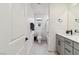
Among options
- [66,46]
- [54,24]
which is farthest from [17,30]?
[54,24]

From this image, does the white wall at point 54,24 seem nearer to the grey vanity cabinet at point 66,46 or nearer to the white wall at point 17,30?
the grey vanity cabinet at point 66,46

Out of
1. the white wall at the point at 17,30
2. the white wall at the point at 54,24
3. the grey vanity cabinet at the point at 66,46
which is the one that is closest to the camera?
the white wall at the point at 17,30

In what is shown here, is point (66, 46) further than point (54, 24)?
No

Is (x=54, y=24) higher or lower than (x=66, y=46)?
higher

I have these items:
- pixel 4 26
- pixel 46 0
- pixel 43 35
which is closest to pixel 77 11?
pixel 46 0

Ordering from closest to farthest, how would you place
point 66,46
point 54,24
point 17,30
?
point 17,30 < point 66,46 < point 54,24

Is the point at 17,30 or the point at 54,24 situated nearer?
the point at 17,30

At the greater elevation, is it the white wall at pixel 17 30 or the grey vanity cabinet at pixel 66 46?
the white wall at pixel 17 30

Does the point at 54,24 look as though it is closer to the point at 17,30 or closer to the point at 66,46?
the point at 66,46

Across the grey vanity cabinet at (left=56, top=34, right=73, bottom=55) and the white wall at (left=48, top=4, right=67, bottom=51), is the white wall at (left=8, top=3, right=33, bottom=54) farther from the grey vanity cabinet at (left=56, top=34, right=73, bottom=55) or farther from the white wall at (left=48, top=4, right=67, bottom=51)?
the white wall at (left=48, top=4, right=67, bottom=51)

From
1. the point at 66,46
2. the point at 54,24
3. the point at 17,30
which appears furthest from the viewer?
the point at 54,24

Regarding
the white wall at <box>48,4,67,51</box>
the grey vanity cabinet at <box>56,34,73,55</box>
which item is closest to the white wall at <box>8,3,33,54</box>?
the grey vanity cabinet at <box>56,34,73,55</box>

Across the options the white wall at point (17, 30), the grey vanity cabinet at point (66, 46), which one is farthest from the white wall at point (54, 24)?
the white wall at point (17, 30)
